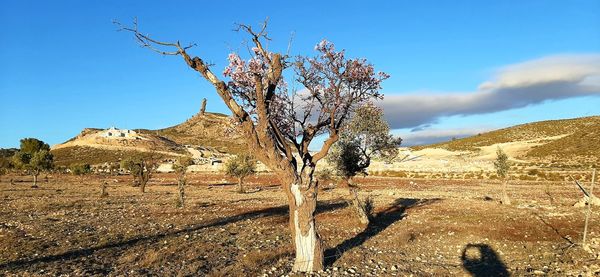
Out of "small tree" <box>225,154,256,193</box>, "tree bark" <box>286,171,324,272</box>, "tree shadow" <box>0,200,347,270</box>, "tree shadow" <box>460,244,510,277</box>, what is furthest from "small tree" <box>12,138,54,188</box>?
"tree shadow" <box>460,244,510,277</box>

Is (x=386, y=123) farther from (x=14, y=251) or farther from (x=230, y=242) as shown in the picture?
(x=14, y=251)

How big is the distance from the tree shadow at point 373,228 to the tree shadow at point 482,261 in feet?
18.3

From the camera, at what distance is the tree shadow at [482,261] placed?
18156 millimetres

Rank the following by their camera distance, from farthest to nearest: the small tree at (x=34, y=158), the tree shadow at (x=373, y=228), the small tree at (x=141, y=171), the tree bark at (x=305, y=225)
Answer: the small tree at (x=34, y=158) → the small tree at (x=141, y=171) → the tree shadow at (x=373, y=228) → the tree bark at (x=305, y=225)

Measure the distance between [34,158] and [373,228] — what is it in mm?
76476

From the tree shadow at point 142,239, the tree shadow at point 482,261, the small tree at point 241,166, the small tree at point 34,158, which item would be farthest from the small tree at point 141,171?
the tree shadow at point 482,261

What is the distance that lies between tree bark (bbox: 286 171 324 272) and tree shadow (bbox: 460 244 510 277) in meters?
6.77

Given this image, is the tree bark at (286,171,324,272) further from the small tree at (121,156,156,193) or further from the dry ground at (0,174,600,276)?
the small tree at (121,156,156,193)

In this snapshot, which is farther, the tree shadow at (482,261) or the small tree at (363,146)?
the small tree at (363,146)

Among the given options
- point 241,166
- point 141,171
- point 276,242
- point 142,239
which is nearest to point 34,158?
point 141,171

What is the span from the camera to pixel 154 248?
21.8 metres

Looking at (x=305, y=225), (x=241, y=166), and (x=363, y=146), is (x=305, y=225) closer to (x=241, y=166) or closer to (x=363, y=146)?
(x=363, y=146)

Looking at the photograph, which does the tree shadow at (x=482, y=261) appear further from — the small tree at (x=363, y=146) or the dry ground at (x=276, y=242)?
the small tree at (x=363, y=146)

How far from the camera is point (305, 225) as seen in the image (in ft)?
53.2
